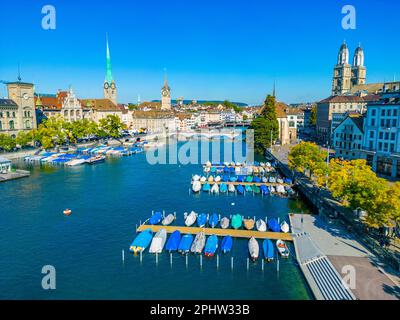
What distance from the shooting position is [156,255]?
114 feet

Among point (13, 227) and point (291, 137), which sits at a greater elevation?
point (291, 137)

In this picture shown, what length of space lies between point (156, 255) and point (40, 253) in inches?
533

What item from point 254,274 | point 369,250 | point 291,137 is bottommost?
point 254,274

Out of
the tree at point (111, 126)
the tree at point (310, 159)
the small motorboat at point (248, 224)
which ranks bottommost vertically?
the small motorboat at point (248, 224)

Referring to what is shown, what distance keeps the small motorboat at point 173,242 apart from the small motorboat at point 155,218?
17.6 feet

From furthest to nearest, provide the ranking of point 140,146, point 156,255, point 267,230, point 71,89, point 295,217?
point 71,89, point 140,146, point 295,217, point 267,230, point 156,255

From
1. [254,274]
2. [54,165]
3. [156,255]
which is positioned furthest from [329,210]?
[54,165]

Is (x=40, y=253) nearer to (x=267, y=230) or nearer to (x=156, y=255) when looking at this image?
(x=156, y=255)

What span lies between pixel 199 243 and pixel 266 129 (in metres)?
77.4

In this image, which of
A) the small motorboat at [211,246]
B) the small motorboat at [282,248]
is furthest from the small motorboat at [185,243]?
the small motorboat at [282,248]

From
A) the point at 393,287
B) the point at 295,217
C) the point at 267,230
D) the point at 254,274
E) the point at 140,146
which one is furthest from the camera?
the point at 140,146

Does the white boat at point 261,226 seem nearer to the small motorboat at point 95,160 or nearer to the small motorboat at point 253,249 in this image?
the small motorboat at point 253,249

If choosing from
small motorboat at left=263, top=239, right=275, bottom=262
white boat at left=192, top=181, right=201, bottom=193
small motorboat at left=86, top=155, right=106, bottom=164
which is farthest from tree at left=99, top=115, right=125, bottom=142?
small motorboat at left=263, top=239, right=275, bottom=262

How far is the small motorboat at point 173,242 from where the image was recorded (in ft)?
118
